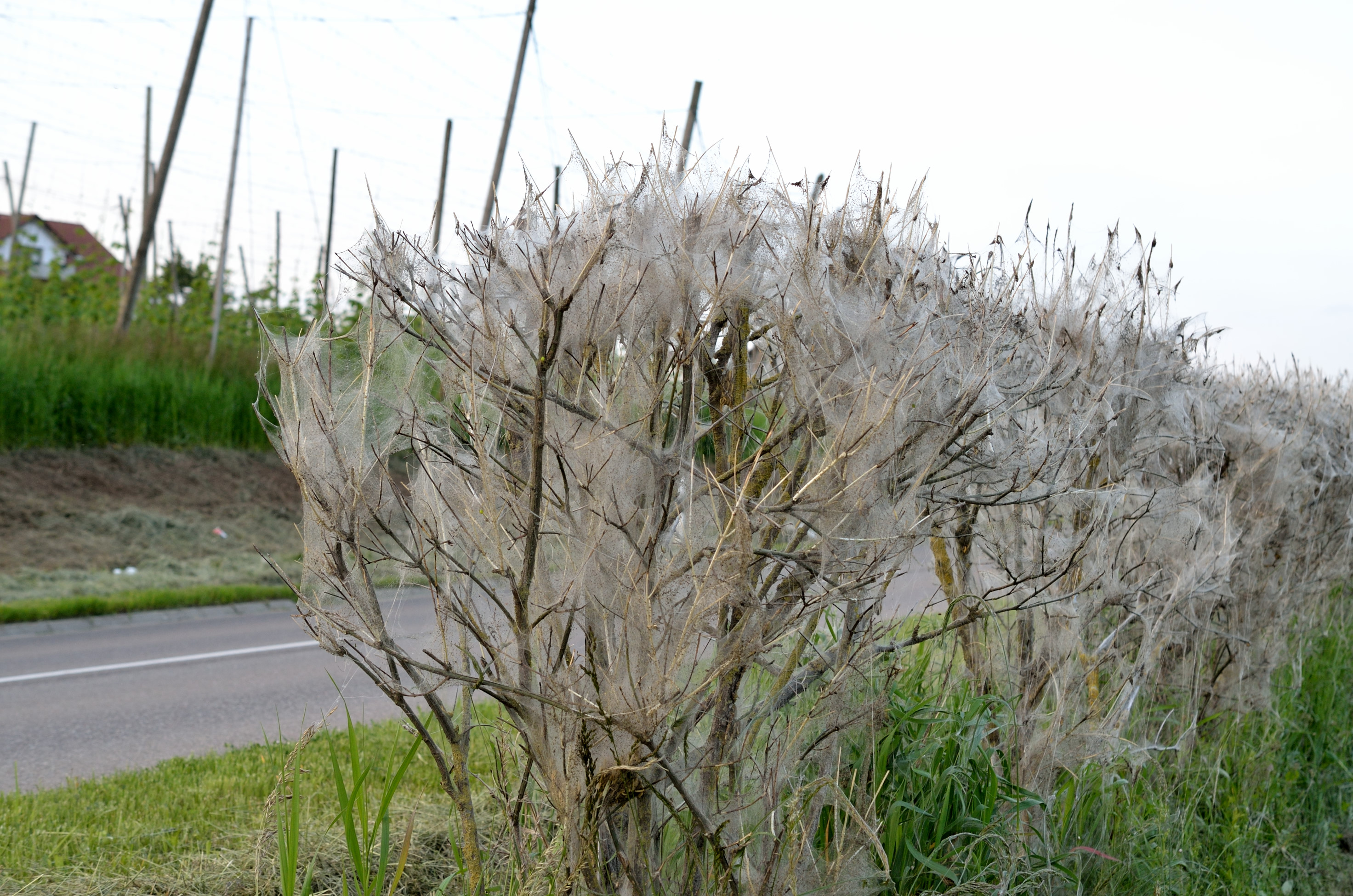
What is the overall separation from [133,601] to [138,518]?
3147 millimetres

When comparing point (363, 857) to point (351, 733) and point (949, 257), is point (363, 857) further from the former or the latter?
point (949, 257)

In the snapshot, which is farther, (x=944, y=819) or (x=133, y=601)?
(x=133, y=601)

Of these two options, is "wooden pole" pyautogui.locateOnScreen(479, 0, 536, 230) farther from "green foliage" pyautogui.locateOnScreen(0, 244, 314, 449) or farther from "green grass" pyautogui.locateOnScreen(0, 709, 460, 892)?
"green grass" pyautogui.locateOnScreen(0, 709, 460, 892)

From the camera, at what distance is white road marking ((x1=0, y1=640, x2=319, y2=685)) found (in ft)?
24.7

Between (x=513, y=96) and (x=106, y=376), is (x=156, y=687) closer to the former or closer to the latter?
(x=106, y=376)

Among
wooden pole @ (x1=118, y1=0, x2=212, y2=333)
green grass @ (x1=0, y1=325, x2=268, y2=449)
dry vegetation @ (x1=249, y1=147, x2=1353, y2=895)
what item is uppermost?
wooden pole @ (x1=118, y1=0, x2=212, y2=333)

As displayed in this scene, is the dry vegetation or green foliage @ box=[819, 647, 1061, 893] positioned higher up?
the dry vegetation

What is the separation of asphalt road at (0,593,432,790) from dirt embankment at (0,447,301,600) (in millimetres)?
1130

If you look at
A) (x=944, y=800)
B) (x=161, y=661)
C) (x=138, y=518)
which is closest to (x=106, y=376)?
(x=138, y=518)

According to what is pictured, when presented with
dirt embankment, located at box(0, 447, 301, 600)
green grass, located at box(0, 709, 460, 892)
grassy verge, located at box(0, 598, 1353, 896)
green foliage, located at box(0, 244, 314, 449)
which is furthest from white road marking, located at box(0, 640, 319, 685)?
green foliage, located at box(0, 244, 314, 449)

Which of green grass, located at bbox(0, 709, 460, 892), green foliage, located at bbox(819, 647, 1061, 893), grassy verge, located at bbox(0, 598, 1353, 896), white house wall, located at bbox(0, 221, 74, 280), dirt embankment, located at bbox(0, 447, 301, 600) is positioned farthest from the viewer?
white house wall, located at bbox(0, 221, 74, 280)

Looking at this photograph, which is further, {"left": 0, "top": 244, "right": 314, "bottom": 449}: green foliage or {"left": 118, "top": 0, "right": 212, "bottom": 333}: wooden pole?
{"left": 118, "top": 0, "right": 212, "bottom": 333}: wooden pole

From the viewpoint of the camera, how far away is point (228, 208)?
1830 centimetres

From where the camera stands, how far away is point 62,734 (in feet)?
20.3
